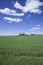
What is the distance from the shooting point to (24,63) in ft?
26.2

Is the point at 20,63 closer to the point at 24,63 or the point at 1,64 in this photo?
the point at 24,63

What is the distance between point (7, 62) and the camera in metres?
8.29

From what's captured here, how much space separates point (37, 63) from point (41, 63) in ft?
0.67

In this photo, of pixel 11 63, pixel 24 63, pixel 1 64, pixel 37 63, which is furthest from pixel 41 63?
pixel 1 64

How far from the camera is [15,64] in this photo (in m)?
7.91

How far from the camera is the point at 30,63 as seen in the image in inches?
315

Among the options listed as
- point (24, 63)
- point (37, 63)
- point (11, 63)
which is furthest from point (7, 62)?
point (37, 63)

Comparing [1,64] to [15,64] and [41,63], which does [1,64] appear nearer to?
[15,64]

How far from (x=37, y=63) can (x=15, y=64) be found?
1.11 m

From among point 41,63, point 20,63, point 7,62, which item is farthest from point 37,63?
point 7,62

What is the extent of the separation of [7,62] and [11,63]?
31cm

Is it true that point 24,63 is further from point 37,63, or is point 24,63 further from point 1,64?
point 1,64

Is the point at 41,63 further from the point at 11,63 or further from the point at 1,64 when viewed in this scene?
the point at 1,64

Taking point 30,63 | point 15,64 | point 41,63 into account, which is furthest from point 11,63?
point 41,63
